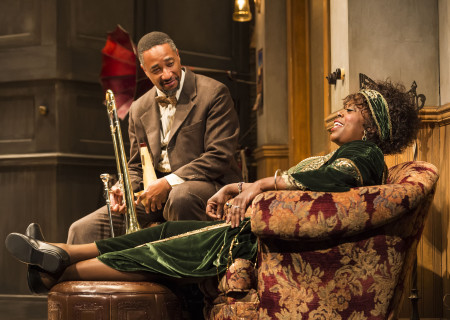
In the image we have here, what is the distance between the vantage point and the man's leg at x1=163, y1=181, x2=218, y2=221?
3604 mm

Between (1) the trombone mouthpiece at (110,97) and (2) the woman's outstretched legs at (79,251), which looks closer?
(2) the woman's outstretched legs at (79,251)

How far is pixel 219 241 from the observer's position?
2947 millimetres

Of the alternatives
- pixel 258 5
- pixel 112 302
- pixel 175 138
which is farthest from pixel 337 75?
pixel 258 5

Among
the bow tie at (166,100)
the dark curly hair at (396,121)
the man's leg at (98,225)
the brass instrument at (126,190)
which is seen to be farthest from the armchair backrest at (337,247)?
the bow tie at (166,100)

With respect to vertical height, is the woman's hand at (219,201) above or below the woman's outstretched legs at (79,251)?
above

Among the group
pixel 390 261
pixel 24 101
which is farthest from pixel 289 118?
pixel 390 261

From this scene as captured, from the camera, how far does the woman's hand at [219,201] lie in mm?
3025

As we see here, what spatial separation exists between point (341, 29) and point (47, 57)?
9.62 feet

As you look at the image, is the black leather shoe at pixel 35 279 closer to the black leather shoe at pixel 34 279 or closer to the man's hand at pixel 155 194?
the black leather shoe at pixel 34 279

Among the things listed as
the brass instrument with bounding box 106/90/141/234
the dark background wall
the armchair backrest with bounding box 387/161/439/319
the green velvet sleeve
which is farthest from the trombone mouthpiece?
the dark background wall

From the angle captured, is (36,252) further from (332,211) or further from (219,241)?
(332,211)

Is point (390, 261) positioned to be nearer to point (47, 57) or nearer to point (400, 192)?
point (400, 192)

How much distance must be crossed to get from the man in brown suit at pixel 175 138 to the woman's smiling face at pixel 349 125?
0.90 meters

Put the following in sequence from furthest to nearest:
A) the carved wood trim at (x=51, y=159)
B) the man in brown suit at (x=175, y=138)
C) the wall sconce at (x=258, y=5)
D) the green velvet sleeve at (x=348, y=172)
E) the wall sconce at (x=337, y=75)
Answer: the wall sconce at (x=258, y=5)
the carved wood trim at (x=51, y=159)
the wall sconce at (x=337, y=75)
the man in brown suit at (x=175, y=138)
the green velvet sleeve at (x=348, y=172)
